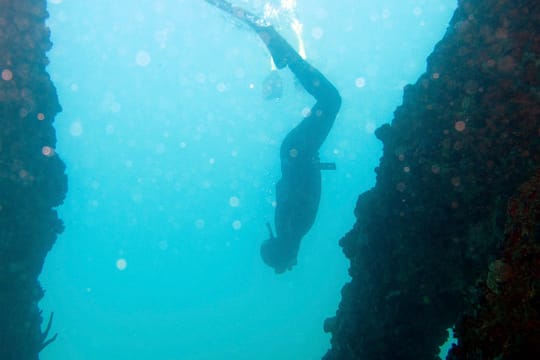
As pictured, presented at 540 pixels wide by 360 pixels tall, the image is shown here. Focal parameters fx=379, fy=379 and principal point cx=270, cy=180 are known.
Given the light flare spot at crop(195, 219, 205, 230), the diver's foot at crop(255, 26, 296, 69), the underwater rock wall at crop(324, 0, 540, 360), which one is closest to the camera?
the underwater rock wall at crop(324, 0, 540, 360)

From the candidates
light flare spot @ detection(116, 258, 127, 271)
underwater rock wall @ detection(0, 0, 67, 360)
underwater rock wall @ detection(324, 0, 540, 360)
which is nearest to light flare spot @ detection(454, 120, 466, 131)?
underwater rock wall @ detection(324, 0, 540, 360)

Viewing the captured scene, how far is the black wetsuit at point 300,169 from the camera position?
9672 mm

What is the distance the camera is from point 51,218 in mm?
9133

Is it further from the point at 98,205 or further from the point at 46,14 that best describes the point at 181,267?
the point at 46,14

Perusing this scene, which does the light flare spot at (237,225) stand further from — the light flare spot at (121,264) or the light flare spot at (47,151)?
the light flare spot at (47,151)

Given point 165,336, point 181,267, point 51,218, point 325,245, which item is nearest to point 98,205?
point 181,267

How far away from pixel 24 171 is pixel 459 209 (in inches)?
313

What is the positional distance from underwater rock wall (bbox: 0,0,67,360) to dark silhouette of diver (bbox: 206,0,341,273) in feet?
14.2

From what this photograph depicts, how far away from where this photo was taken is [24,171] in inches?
302

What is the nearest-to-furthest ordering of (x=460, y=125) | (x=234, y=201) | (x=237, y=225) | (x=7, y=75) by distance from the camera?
(x=460, y=125), (x=7, y=75), (x=237, y=225), (x=234, y=201)

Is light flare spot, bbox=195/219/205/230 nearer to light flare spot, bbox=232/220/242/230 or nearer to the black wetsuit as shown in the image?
light flare spot, bbox=232/220/242/230

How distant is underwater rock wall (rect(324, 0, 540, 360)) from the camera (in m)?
2.23

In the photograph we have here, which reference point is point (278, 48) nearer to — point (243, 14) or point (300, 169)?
point (243, 14)

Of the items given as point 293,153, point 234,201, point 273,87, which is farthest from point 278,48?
point 234,201
